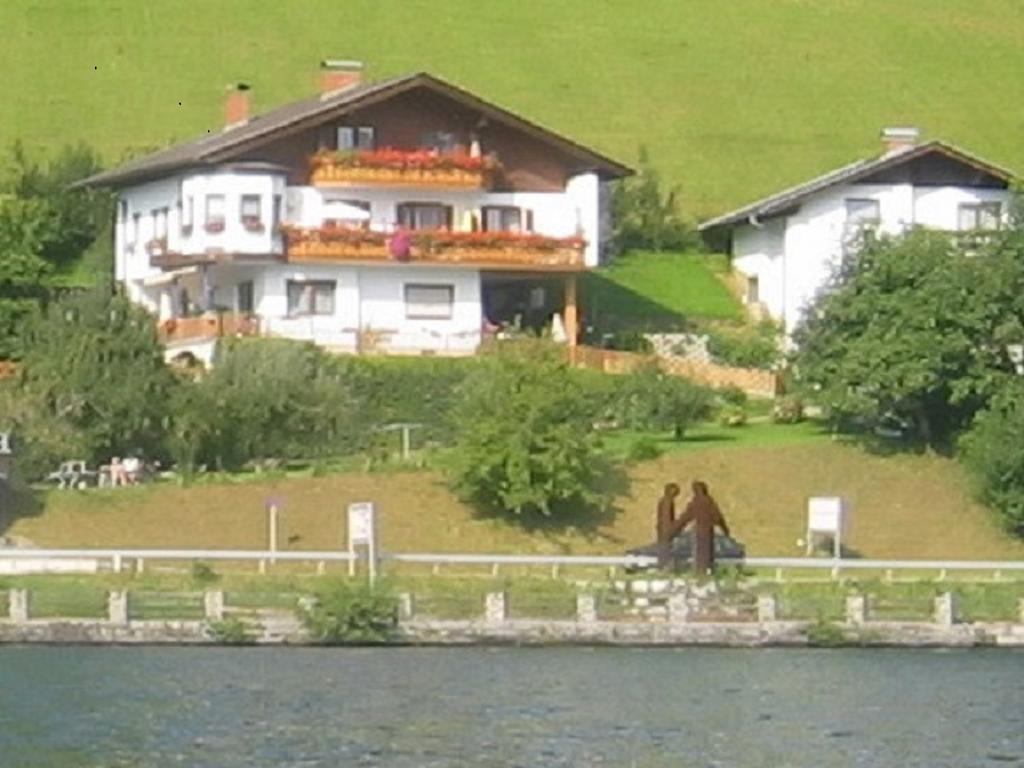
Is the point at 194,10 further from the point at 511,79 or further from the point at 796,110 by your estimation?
the point at 796,110

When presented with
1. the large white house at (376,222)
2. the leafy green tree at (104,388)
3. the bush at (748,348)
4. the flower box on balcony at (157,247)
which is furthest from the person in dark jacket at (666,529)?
the flower box on balcony at (157,247)

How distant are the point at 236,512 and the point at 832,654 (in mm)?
18223

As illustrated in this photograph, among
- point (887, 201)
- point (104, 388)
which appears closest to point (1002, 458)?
point (104, 388)

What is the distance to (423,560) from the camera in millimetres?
70375

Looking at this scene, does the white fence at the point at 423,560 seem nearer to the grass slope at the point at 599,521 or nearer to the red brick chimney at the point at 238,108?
the grass slope at the point at 599,521

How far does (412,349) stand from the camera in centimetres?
9644

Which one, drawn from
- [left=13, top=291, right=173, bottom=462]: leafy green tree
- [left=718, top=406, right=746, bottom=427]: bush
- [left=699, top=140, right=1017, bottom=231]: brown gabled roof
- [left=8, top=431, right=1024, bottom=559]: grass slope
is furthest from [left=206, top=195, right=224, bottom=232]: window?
[left=8, top=431, right=1024, bottom=559]: grass slope

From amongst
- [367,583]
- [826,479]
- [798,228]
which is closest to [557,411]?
[826,479]

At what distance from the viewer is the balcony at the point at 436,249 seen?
319 feet

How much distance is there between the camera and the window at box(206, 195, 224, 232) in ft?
322

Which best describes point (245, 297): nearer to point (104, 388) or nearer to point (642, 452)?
point (104, 388)

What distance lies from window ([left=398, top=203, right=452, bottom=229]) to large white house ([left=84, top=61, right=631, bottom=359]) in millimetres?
39

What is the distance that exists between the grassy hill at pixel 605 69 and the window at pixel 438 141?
96.7ft

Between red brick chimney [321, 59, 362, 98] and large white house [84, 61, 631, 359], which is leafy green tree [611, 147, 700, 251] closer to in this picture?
red brick chimney [321, 59, 362, 98]
